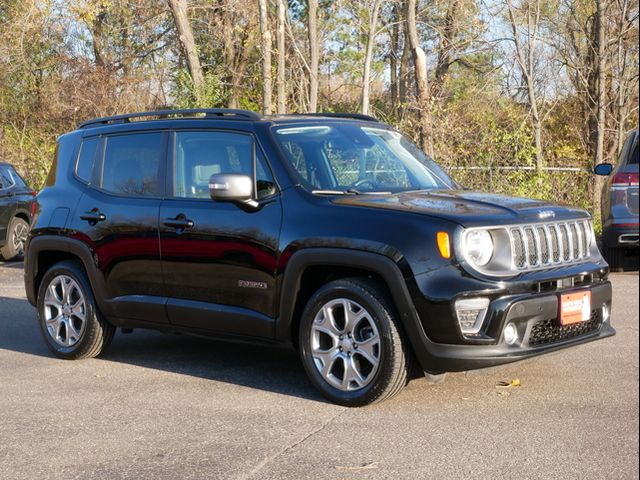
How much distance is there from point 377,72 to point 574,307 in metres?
27.5

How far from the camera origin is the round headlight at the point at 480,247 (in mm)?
5555

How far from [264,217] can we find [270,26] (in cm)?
1852

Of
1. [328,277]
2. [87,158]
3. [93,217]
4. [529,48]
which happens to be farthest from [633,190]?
[529,48]

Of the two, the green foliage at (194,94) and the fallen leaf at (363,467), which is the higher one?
the green foliage at (194,94)

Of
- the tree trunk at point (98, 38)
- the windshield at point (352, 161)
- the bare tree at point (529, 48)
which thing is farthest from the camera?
the tree trunk at point (98, 38)

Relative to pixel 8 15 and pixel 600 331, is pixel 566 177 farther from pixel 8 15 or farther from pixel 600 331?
pixel 8 15

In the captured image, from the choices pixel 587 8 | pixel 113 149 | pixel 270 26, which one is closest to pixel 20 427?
pixel 113 149

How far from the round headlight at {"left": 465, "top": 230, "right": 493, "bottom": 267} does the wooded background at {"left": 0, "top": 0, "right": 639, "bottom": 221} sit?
9.38 m

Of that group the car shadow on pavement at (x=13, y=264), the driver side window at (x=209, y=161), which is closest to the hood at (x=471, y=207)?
the driver side window at (x=209, y=161)

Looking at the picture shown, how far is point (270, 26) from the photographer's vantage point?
79.2ft

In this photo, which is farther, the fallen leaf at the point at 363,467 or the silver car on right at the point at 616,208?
the silver car on right at the point at 616,208

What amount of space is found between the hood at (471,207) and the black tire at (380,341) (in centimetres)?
50

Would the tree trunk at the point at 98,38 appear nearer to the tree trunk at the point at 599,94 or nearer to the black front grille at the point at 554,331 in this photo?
the tree trunk at the point at 599,94

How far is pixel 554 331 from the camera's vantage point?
577 cm
